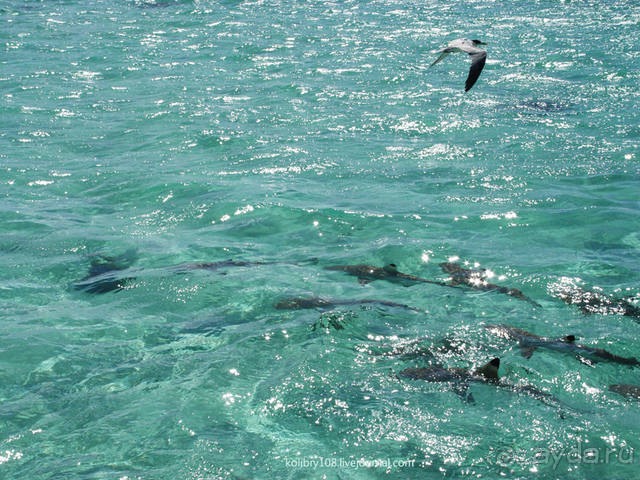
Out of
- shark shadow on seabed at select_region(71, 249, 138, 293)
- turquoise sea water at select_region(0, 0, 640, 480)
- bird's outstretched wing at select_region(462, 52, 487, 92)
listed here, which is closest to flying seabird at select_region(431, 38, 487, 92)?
bird's outstretched wing at select_region(462, 52, 487, 92)

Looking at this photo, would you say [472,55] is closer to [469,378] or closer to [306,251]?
[306,251]

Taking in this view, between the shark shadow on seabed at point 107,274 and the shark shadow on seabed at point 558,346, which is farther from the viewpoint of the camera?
the shark shadow on seabed at point 107,274

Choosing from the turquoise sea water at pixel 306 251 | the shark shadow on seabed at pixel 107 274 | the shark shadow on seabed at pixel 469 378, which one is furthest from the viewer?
the shark shadow on seabed at pixel 107 274

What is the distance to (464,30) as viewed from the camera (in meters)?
19.4

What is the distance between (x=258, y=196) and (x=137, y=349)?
12.8ft

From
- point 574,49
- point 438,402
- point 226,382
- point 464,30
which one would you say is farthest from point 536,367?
point 464,30

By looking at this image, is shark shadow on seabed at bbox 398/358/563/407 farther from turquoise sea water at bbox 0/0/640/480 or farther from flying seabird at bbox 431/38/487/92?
flying seabird at bbox 431/38/487/92

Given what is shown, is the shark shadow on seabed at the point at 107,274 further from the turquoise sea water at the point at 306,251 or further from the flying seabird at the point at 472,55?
the flying seabird at the point at 472,55

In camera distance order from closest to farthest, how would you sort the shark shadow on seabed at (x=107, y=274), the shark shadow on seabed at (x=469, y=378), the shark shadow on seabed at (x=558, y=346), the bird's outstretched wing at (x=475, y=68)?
the shark shadow on seabed at (x=469, y=378) < the shark shadow on seabed at (x=558, y=346) < the bird's outstretched wing at (x=475, y=68) < the shark shadow on seabed at (x=107, y=274)

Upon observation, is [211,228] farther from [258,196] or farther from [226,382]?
[226,382]

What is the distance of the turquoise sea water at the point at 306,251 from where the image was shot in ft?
14.5

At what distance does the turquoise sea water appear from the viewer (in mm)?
4422

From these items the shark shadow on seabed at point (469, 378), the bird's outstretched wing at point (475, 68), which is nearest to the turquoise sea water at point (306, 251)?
the shark shadow on seabed at point (469, 378)

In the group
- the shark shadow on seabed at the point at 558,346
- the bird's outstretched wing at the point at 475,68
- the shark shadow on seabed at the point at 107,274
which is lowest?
the shark shadow on seabed at the point at 558,346
